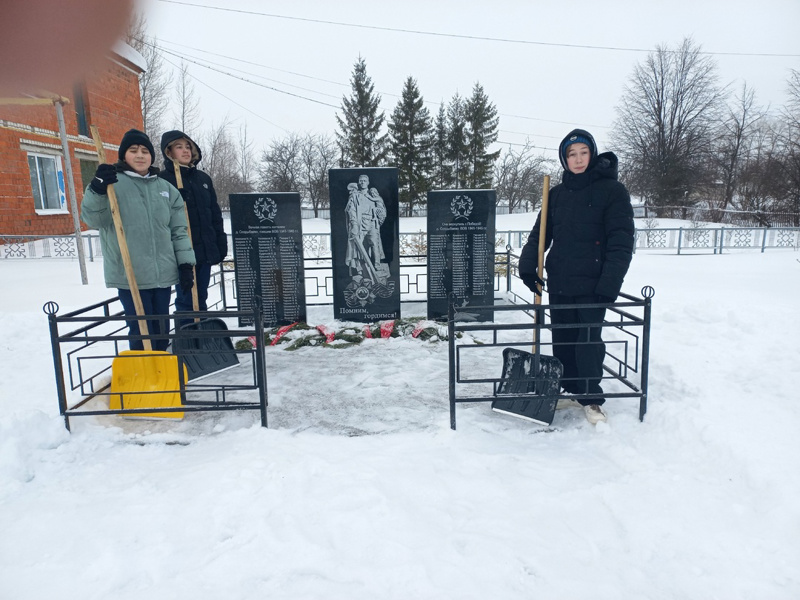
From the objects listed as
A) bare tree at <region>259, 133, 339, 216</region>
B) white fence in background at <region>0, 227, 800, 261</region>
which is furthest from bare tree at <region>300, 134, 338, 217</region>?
white fence in background at <region>0, 227, 800, 261</region>

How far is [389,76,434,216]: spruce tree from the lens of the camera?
111 feet

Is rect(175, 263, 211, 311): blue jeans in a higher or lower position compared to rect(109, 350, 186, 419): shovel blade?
higher

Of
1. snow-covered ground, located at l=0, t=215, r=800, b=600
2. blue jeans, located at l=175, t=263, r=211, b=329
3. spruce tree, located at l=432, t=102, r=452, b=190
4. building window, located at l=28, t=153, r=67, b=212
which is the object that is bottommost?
snow-covered ground, located at l=0, t=215, r=800, b=600

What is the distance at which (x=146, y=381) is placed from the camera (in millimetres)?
3795

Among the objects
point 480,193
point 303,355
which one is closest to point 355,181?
point 480,193

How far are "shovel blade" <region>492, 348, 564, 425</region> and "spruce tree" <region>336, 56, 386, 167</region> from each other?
30891 mm

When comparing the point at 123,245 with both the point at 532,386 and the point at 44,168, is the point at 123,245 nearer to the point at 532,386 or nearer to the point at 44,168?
the point at 532,386

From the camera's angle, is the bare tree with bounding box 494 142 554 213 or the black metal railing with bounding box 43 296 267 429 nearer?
the black metal railing with bounding box 43 296 267 429

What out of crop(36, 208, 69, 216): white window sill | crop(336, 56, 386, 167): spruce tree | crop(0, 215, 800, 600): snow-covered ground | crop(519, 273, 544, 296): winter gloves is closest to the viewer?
crop(0, 215, 800, 600): snow-covered ground

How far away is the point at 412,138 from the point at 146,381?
32230 mm

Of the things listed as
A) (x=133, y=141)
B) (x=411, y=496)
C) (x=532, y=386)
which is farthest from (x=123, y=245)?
(x=532, y=386)

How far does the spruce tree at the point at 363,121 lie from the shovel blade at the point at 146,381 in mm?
30891

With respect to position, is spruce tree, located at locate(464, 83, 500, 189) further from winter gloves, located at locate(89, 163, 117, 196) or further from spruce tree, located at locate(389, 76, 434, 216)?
winter gloves, located at locate(89, 163, 117, 196)

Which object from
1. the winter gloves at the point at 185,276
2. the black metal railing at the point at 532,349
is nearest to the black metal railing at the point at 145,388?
the winter gloves at the point at 185,276
